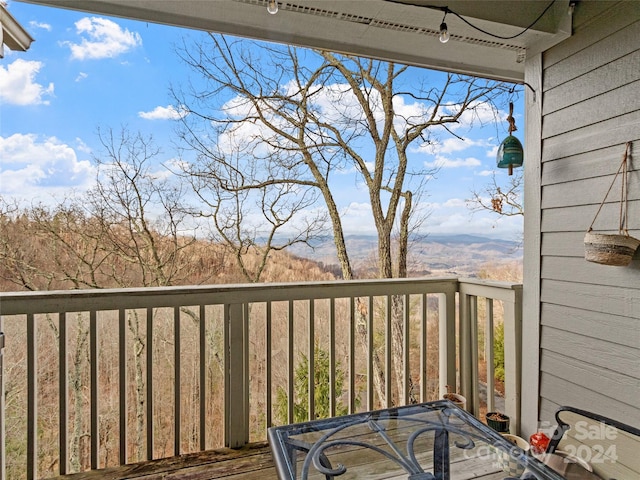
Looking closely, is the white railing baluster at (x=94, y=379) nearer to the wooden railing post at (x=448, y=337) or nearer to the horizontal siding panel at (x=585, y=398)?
the wooden railing post at (x=448, y=337)

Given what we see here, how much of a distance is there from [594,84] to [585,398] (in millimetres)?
1531

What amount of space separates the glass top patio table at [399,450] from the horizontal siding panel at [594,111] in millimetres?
1508

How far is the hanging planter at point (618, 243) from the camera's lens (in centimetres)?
155

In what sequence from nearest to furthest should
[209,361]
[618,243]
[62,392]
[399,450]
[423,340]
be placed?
[399,450]
[618,243]
[62,392]
[423,340]
[209,361]

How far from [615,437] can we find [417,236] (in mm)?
3284

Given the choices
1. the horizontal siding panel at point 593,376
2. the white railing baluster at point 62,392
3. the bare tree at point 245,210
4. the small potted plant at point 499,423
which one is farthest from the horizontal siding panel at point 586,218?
the bare tree at point 245,210

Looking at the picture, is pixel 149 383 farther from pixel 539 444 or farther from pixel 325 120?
pixel 325 120

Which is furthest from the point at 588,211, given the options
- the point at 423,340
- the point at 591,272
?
the point at 423,340

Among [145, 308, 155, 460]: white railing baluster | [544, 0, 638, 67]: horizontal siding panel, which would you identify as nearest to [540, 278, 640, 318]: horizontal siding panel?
[544, 0, 638, 67]: horizontal siding panel

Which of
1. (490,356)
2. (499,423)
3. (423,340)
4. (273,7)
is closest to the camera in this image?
(273,7)

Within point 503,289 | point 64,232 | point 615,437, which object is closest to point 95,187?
point 64,232

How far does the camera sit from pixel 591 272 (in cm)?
181

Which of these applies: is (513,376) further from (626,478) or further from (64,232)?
(64,232)

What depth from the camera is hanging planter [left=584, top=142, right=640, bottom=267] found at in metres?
1.55
